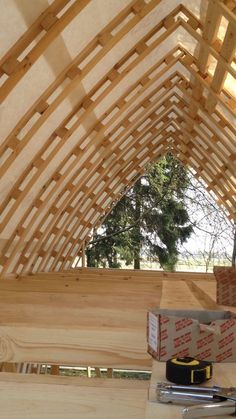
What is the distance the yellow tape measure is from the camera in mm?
1880

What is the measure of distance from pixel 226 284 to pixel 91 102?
3.55m

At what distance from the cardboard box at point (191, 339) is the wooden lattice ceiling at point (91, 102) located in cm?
318

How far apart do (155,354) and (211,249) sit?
→ 64.4 feet

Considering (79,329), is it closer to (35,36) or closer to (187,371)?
(187,371)

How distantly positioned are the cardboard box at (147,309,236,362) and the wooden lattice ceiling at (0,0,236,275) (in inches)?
125

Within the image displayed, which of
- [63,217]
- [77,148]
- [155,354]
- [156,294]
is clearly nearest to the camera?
[155,354]

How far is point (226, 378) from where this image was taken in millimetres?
2053

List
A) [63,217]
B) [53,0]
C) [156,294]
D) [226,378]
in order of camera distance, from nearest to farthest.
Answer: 1. [226,378]
2. [53,0]
3. [156,294]
4. [63,217]

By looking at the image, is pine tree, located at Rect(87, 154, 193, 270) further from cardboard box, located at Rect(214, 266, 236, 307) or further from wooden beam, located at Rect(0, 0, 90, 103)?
cardboard box, located at Rect(214, 266, 236, 307)

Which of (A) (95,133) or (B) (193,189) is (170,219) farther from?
(A) (95,133)

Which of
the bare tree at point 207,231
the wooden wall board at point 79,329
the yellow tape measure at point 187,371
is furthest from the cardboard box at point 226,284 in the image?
the bare tree at point 207,231

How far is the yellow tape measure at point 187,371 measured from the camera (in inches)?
74.0

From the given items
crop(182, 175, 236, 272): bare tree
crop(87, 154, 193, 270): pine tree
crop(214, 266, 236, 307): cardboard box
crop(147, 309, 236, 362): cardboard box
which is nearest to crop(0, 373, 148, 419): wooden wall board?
crop(147, 309, 236, 362): cardboard box

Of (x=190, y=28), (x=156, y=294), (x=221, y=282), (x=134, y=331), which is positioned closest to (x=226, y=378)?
(x=134, y=331)
